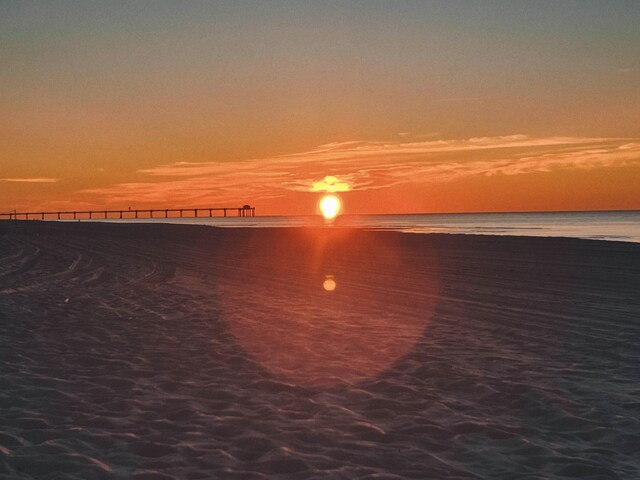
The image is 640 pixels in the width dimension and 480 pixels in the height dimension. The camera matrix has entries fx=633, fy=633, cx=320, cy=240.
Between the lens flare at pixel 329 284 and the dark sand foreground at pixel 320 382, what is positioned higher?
the lens flare at pixel 329 284

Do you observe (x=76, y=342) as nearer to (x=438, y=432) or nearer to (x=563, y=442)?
(x=438, y=432)

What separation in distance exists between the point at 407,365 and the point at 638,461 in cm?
401

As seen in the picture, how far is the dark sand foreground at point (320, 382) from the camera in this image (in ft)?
19.0

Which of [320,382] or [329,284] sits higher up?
[329,284]

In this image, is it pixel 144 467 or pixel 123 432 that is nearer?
pixel 144 467

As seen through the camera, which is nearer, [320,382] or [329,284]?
[320,382]

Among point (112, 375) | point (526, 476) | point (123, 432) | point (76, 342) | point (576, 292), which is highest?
point (576, 292)

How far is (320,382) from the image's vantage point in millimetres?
8477

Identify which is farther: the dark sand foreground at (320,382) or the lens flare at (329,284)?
the lens flare at (329,284)

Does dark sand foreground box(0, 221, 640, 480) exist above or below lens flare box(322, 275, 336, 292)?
below

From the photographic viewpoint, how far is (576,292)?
17.4m

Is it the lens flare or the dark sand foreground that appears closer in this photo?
the dark sand foreground

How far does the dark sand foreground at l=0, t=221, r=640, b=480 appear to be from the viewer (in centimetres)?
578

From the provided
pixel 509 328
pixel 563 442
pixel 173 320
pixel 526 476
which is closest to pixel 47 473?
pixel 526 476
